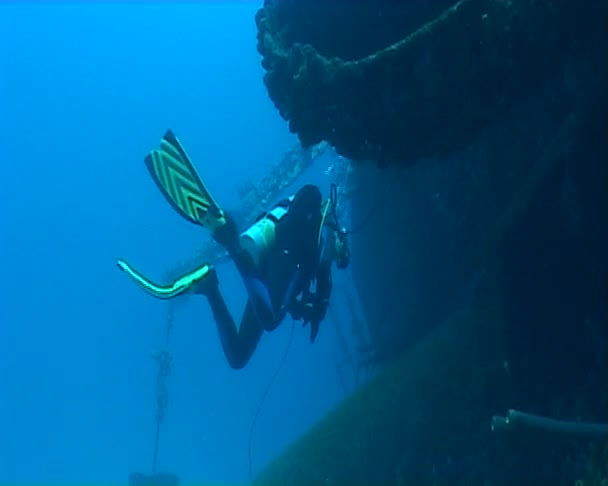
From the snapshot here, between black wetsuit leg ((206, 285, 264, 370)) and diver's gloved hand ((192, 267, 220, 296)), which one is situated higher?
diver's gloved hand ((192, 267, 220, 296))

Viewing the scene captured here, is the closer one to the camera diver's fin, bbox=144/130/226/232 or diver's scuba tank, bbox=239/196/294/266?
diver's fin, bbox=144/130/226/232

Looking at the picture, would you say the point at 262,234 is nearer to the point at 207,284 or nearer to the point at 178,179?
the point at 207,284

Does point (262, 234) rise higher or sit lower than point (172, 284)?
higher

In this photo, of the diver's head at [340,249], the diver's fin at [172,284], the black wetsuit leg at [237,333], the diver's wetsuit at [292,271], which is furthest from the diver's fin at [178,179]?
the diver's head at [340,249]

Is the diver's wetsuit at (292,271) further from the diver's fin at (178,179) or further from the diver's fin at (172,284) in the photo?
the diver's fin at (178,179)

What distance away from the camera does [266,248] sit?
6887 millimetres

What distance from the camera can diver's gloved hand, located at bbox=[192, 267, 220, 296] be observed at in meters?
6.69

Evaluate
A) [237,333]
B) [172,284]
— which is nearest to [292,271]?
[237,333]

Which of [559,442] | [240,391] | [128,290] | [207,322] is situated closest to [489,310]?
[559,442]

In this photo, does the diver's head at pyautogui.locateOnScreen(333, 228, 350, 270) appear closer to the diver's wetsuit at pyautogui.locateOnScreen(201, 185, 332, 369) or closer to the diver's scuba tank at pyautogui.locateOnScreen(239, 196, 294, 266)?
the diver's wetsuit at pyautogui.locateOnScreen(201, 185, 332, 369)

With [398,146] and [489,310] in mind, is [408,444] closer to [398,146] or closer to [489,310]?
[489,310]

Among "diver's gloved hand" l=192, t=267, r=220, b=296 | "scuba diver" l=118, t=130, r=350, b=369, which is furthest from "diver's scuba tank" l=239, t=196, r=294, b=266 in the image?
"diver's gloved hand" l=192, t=267, r=220, b=296

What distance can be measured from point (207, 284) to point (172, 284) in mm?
502

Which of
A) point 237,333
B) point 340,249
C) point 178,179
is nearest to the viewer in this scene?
point 178,179
